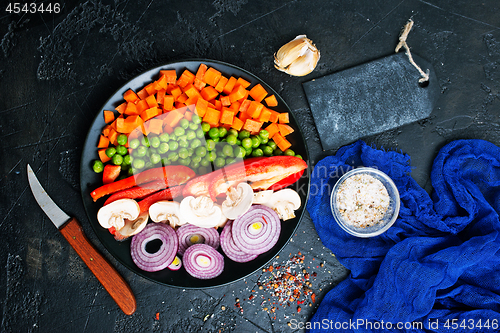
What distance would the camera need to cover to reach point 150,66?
260 cm

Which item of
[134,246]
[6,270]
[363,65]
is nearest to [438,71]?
[363,65]

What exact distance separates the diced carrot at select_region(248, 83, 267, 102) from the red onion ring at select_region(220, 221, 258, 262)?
1.05m

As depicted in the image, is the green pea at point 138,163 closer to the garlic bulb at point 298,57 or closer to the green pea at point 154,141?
the green pea at point 154,141

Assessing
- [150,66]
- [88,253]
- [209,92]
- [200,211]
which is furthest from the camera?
[150,66]

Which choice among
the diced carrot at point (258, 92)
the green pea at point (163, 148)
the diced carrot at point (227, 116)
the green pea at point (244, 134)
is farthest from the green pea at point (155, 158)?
the diced carrot at point (258, 92)

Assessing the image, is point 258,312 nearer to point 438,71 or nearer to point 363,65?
point 363,65

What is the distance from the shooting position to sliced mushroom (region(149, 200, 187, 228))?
2.18 m

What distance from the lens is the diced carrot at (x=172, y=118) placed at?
2.28 metres

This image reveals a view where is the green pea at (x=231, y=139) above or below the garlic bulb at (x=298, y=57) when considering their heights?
below

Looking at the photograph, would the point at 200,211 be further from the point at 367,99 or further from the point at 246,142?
A: the point at 367,99

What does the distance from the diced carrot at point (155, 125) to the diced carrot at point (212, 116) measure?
355 millimetres

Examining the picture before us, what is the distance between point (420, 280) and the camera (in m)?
2.38

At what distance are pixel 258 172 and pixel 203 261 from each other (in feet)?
2.75

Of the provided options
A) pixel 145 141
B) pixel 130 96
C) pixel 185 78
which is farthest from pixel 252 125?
pixel 130 96
